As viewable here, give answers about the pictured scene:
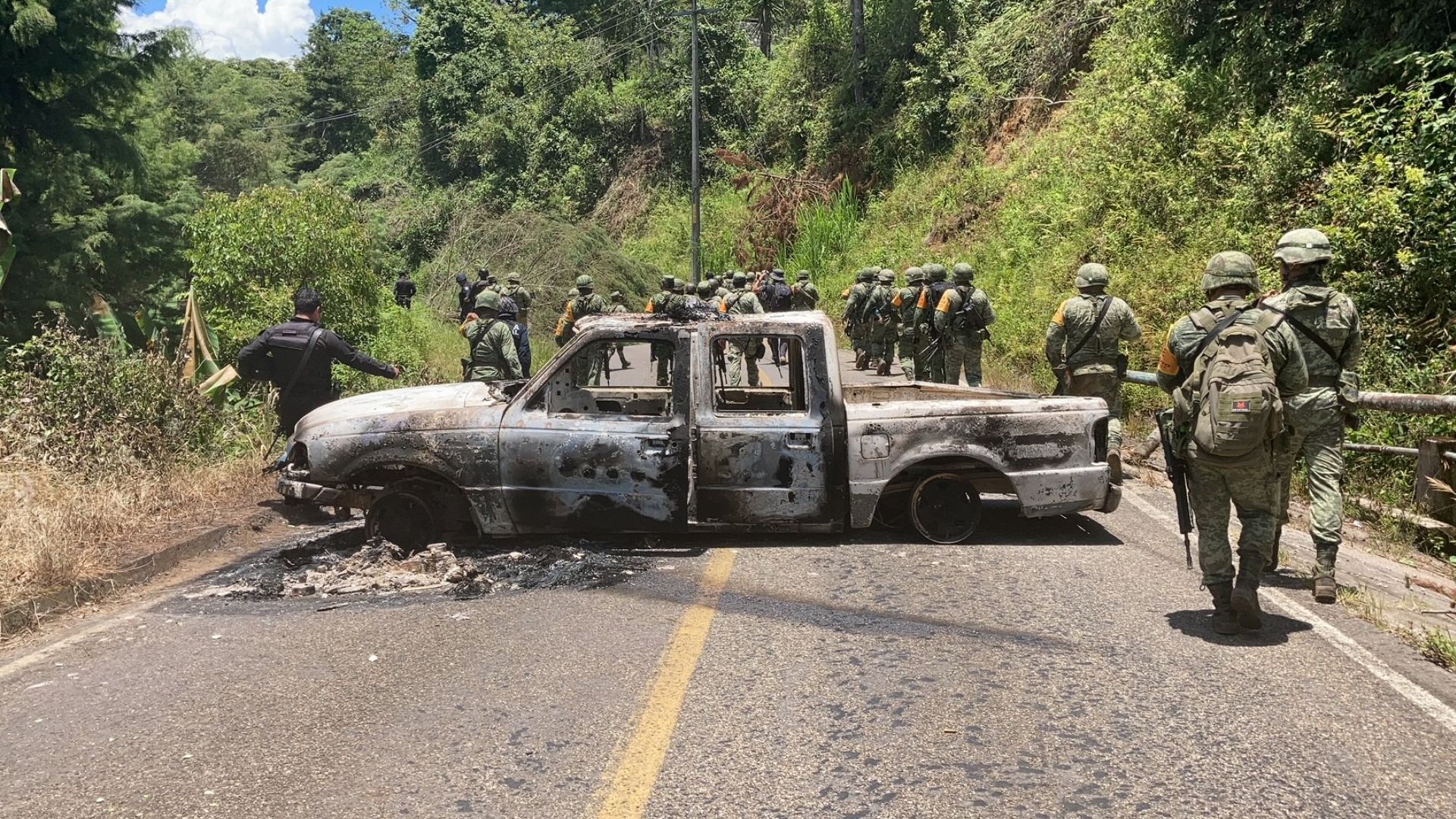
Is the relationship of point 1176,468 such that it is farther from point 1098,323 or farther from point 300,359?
point 300,359

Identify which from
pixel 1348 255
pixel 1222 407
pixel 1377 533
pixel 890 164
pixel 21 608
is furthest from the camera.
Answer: pixel 890 164

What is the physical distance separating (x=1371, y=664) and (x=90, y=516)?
23.7 ft

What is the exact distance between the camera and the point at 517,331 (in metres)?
13.5

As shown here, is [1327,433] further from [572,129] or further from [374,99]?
[374,99]

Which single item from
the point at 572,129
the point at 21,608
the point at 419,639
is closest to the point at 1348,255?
the point at 419,639

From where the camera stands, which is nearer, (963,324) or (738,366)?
(738,366)

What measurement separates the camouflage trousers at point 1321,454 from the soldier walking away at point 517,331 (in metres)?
7.54

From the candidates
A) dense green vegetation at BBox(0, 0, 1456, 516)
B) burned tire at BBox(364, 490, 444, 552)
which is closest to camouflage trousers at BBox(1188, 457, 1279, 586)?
dense green vegetation at BBox(0, 0, 1456, 516)

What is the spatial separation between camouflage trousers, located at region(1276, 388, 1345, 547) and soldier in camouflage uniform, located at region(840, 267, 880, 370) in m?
12.9

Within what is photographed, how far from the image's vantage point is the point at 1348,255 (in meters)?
10.6

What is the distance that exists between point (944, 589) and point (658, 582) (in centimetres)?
165

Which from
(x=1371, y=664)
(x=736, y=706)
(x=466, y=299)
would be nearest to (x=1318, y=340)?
(x=1371, y=664)

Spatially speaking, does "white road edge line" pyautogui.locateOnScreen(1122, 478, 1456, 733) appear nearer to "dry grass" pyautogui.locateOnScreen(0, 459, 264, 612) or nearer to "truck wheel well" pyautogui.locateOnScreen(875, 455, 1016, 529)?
"truck wheel well" pyautogui.locateOnScreen(875, 455, 1016, 529)

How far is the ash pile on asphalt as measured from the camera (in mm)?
6449
